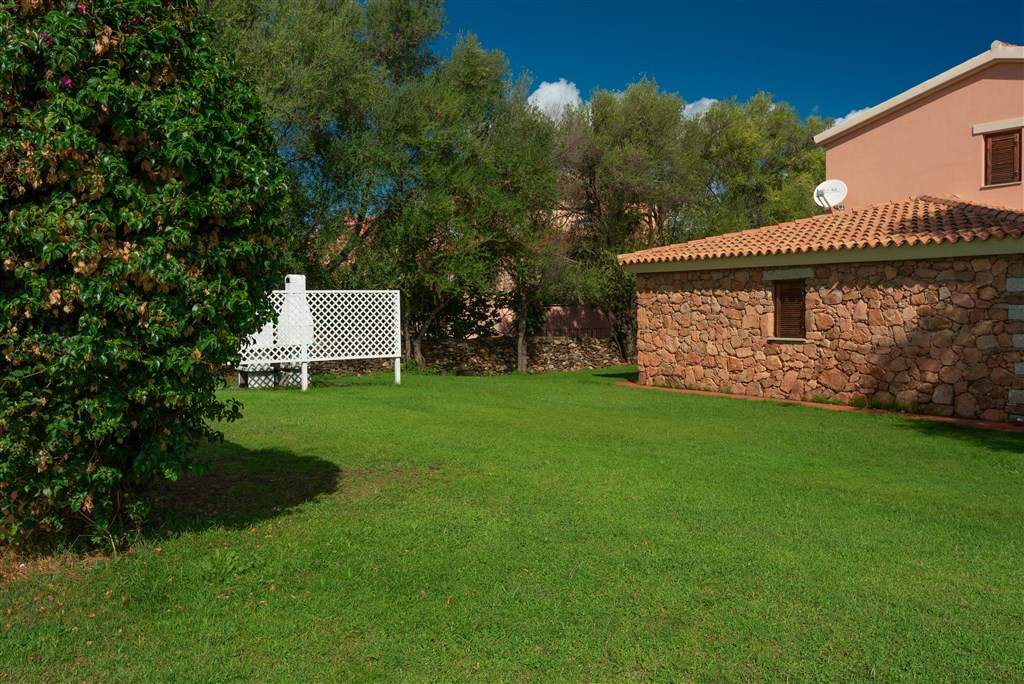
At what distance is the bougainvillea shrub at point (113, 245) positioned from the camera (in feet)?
13.1

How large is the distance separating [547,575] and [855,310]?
35.0 ft

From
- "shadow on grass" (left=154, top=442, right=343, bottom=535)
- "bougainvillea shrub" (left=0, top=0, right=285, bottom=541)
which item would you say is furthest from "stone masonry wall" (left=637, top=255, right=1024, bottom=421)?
"bougainvillea shrub" (left=0, top=0, right=285, bottom=541)

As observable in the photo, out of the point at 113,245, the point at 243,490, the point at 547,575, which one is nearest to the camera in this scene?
the point at 113,245

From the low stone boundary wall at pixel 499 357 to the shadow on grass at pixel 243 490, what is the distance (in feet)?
42.4

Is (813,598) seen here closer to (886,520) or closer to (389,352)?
(886,520)

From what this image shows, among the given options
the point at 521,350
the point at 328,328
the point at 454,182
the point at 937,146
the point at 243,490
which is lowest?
the point at 243,490

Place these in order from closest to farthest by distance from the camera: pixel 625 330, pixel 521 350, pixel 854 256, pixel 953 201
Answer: pixel 854 256 → pixel 953 201 → pixel 521 350 → pixel 625 330

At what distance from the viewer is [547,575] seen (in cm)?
442

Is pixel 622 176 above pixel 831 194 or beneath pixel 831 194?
above

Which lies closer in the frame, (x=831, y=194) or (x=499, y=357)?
(x=831, y=194)

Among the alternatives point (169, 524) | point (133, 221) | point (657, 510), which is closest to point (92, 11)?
point (133, 221)

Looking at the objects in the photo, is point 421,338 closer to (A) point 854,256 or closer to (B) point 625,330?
(B) point 625,330

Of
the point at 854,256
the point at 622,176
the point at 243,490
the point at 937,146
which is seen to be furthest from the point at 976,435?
the point at 622,176

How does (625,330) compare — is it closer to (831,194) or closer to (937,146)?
(831,194)
